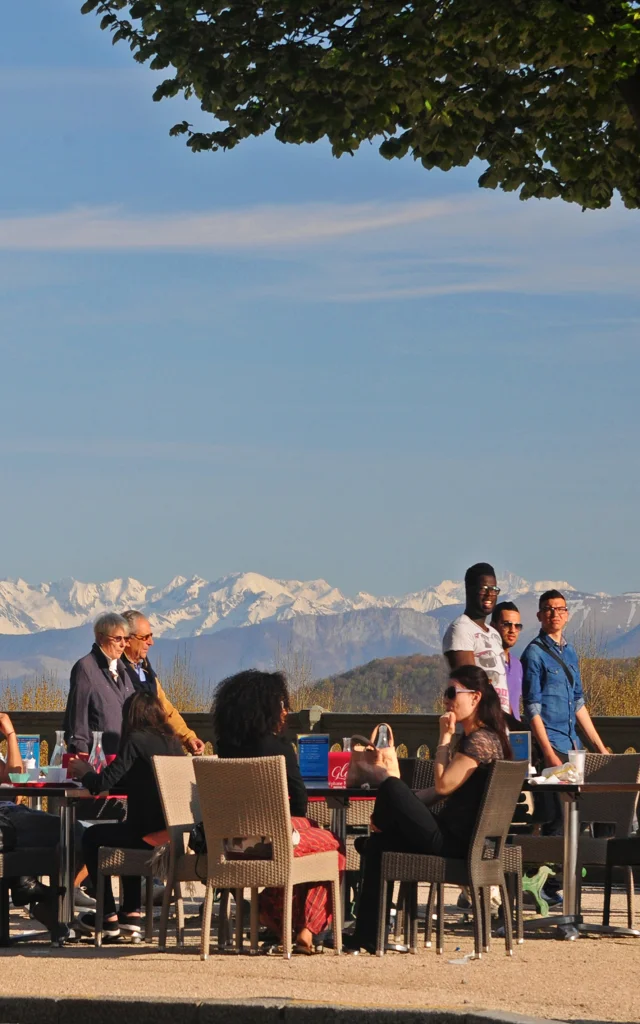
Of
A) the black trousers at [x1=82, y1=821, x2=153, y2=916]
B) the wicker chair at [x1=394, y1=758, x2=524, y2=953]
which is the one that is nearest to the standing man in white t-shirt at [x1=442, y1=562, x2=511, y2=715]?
the wicker chair at [x1=394, y1=758, x2=524, y2=953]

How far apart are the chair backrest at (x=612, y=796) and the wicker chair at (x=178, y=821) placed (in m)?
2.79

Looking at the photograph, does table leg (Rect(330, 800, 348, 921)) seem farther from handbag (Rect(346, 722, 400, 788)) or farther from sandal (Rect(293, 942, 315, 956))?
sandal (Rect(293, 942, 315, 956))

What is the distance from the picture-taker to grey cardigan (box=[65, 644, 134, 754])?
11562mm

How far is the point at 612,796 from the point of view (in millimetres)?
11516

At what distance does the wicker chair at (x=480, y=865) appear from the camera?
30.8 feet

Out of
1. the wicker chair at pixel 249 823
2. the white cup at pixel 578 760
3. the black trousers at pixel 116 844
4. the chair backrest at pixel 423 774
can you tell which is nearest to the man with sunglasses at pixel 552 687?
the chair backrest at pixel 423 774

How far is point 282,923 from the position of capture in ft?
31.3

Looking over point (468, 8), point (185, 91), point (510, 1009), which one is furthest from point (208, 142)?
point (510, 1009)

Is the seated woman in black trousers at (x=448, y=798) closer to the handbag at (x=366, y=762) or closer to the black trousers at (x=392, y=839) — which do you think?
the black trousers at (x=392, y=839)

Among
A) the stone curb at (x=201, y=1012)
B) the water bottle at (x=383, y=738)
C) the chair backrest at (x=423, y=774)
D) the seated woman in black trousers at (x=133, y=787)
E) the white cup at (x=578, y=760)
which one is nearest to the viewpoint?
the stone curb at (x=201, y=1012)

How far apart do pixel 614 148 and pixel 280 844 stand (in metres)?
4.27

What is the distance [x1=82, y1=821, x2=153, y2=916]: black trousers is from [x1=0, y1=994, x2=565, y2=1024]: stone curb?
256 cm

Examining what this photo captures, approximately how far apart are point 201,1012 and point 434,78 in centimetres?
491

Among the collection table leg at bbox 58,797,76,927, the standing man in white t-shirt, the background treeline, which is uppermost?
the standing man in white t-shirt
